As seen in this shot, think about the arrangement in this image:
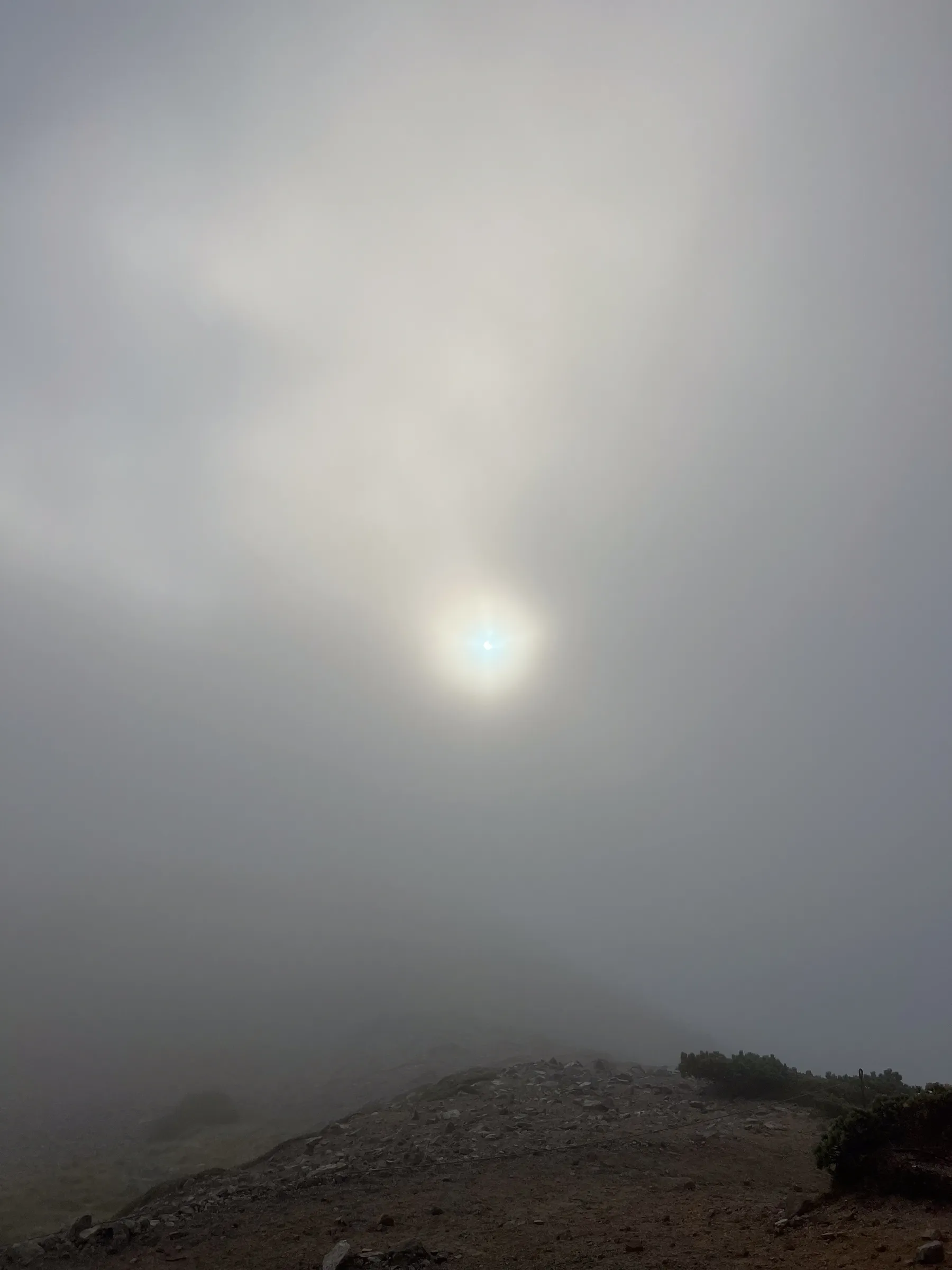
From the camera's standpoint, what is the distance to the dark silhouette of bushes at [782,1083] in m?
24.2

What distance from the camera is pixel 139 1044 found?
6256 cm

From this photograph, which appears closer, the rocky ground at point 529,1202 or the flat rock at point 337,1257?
the flat rock at point 337,1257

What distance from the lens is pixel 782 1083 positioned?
1005 inches

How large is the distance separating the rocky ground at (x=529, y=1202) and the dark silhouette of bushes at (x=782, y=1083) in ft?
4.63

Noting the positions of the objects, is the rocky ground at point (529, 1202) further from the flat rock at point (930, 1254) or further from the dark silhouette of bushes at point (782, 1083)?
the dark silhouette of bushes at point (782, 1083)

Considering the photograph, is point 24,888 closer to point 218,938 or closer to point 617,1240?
point 218,938

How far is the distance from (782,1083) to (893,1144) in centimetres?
1472

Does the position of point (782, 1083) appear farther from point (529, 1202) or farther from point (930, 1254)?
point (930, 1254)

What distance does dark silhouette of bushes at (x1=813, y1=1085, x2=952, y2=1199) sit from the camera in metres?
12.2

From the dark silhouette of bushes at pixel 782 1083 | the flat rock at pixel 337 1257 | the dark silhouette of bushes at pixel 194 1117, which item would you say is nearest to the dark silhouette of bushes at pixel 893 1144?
the flat rock at pixel 337 1257

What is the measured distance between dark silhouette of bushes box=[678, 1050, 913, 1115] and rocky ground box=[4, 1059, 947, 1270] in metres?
1.41

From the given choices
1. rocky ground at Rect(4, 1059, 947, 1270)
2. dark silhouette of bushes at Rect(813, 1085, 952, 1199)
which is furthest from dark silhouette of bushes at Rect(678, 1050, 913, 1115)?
dark silhouette of bushes at Rect(813, 1085, 952, 1199)

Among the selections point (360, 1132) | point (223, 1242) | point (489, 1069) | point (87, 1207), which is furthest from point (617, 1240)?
point (87, 1207)

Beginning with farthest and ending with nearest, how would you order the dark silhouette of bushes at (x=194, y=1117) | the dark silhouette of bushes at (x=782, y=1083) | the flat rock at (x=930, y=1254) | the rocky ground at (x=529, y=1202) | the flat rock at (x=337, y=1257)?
the dark silhouette of bushes at (x=194, y=1117) < the dark silhouette of bushes at (x=782, y=1083) < the rocky ground at (x=529, y=1202) < the flat rock at (x=337, y=1257) < the flat rock at (x=930, y=1254)
